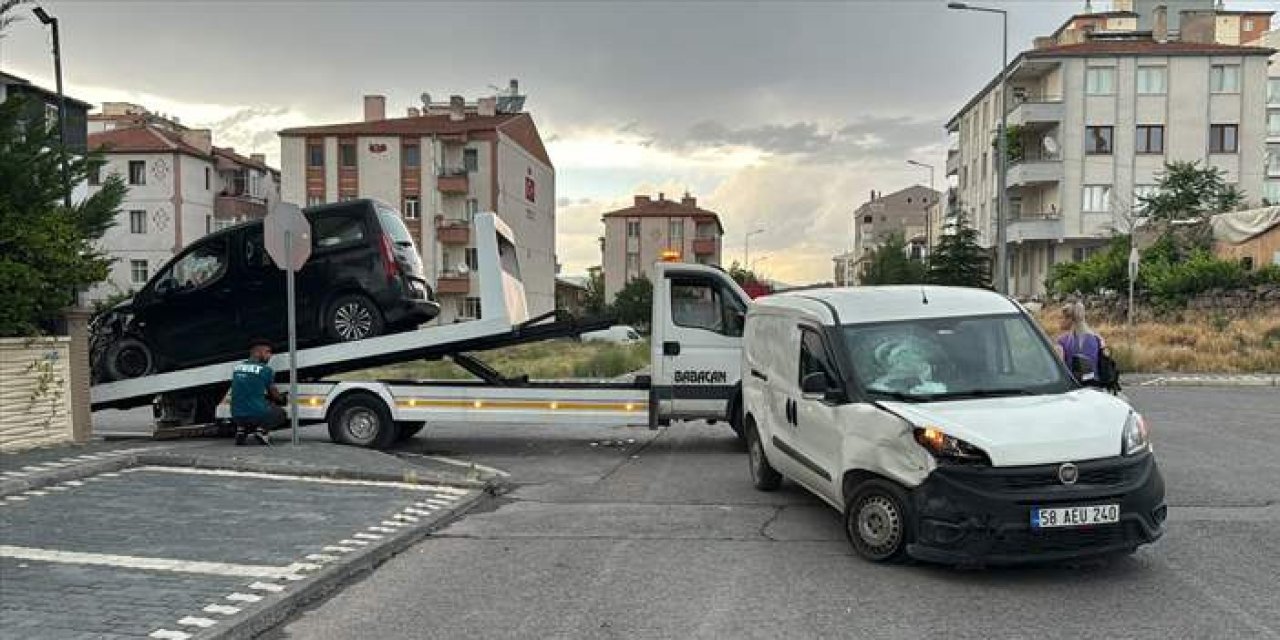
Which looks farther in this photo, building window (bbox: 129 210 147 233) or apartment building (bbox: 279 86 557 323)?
building window (bbox: 129 210 147 233)

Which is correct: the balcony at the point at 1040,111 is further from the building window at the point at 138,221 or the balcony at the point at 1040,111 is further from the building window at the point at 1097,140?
the building window at the point at 138,221

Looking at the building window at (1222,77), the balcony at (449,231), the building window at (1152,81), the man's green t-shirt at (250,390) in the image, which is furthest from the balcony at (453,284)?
the man's green t-shirt at (250,390)

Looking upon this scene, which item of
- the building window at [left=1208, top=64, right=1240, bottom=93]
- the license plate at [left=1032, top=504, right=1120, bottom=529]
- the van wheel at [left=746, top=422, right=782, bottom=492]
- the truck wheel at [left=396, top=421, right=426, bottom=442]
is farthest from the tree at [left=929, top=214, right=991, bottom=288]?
the license plate at [left=1032, top=504, right=1120, bottom=529]

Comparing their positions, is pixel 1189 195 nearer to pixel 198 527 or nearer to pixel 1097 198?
pixel 1097 198

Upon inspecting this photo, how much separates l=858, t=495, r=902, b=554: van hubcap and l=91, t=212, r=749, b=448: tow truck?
5.68 meters

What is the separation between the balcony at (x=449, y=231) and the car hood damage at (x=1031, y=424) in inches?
2285

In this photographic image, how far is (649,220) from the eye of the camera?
10150 centimetres

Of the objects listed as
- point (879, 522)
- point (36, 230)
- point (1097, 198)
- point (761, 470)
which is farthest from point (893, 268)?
point (879, 522)

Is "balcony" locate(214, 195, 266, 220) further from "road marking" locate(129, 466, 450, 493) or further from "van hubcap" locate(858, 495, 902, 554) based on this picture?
"van hubcap" locate(858, 495, 902, 554)

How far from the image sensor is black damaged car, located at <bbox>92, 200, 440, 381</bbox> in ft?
40.9

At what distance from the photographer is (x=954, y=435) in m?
6.23

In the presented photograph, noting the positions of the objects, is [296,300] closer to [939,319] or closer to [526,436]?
[526,436]

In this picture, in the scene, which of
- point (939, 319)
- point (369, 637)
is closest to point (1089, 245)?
point (939, 319)

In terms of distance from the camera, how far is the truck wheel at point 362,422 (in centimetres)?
1270
